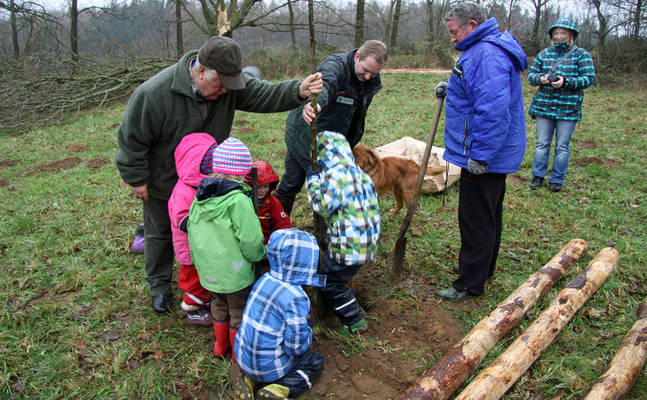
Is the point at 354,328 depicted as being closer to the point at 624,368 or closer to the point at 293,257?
the point at 293,257

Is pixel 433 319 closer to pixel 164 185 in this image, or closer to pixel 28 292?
pixel 164 185

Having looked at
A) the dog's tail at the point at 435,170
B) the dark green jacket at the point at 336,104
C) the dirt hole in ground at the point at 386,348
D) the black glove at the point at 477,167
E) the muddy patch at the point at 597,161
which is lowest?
the dirt hole in ground at the point at 386,348

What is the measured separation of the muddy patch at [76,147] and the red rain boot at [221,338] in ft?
24.0

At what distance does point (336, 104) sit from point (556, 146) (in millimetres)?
3912

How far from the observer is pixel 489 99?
2.95 metres

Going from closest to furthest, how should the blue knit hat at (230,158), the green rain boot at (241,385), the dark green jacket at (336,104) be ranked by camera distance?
the green rain boot at (241,385) → the blue knit hat at (230,158) → the dark green jacket at (336,104)

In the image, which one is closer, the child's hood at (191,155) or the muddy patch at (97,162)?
the child's hood at (191,155)

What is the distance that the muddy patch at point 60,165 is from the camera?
752 centimetres

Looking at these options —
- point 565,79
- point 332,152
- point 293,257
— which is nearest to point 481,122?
point 332,152

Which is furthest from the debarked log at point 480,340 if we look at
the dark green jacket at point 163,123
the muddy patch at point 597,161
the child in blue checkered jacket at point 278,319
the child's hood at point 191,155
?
the muddy patch at point 597,161

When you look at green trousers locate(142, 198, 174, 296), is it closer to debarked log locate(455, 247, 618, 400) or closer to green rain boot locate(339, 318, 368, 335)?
green rain boot locate(339, 318, 368, 335)

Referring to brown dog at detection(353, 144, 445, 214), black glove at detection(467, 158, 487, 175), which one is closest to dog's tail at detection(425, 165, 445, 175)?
brown dog at detection(353, 144, 445, 214)

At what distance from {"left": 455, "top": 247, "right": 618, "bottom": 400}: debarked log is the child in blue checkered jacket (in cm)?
106

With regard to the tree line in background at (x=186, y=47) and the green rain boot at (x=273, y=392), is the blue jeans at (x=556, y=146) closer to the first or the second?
the tree line in background at (x=186, y=47)
